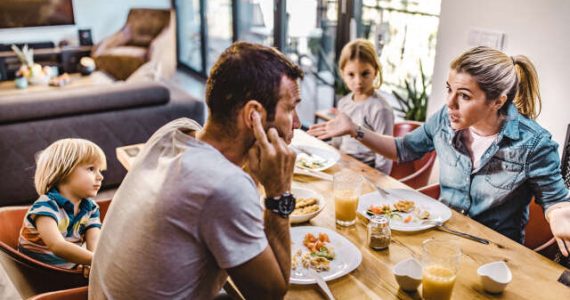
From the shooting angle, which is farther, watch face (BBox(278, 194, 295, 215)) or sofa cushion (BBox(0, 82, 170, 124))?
sofa cushion (BBox(0, 82, 170, 124))

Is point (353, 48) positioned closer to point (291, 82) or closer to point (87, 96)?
point (291, 82)

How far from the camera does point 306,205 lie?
1709 mm

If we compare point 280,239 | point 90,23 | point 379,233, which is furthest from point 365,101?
point 90,23

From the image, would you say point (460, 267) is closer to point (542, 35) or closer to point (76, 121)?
point (542, 35)

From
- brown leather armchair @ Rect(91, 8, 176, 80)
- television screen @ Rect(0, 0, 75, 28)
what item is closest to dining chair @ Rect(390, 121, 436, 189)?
brown leather armchair @ Rect(91, 8, 176, 80)

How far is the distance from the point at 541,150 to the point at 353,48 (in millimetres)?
1121

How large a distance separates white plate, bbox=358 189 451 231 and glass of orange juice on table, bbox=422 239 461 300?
0.28 m

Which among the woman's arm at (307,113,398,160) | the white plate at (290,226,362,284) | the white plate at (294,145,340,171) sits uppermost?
the woman's arm at (307,113,398,160)

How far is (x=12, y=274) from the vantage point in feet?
4.81

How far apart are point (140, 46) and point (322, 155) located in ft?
17.6

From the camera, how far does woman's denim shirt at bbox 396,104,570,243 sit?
170 centimetres

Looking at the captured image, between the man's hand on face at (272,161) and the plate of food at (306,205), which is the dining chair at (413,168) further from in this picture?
the man's hand on face at (272,161)

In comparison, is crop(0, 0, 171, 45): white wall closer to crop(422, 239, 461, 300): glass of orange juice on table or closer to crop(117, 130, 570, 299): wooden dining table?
crop(117, 130, 570, 299): wooden dining table

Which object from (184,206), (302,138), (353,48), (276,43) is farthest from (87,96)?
(184,206)
